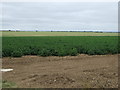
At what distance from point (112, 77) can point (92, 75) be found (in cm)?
68

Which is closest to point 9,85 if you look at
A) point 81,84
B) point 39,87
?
point 39,87

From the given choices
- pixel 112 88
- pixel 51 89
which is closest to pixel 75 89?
pixel 51 89

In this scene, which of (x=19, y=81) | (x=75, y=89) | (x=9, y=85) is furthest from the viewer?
(x=19, y=81)

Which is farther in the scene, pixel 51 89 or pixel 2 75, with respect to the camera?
pixel 2 75

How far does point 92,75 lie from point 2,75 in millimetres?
3299

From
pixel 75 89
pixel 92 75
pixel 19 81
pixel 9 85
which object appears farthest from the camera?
pixel 92 75

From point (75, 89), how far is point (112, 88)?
1090 millimetres

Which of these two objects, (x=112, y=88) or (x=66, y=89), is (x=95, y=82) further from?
(x=66, y=89)

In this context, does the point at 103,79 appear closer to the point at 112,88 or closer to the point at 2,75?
the point at 112,88

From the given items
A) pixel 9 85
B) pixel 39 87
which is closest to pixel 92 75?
pixel 39 87

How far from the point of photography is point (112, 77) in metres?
7.36

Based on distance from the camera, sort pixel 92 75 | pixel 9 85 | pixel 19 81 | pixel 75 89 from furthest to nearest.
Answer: pixel 92 75 → pixel 19 81 → pixel 9 85 → pixel 75 89

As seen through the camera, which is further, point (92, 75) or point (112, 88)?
point (92, 75)

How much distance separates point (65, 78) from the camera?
6969 millimetres
